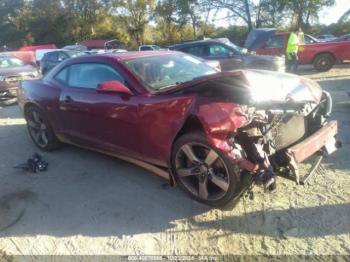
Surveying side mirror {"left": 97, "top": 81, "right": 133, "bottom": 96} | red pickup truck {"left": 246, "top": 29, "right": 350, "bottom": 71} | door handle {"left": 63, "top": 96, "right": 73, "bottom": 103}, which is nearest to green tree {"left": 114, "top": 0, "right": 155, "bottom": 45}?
red pickup truck {"left": 246, "top": 29, "right": 350, "bottom": 71}

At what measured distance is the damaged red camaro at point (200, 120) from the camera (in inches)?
134

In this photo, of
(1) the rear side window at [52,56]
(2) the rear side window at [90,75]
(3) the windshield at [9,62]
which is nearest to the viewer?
(2) the rear side window at [90,75]

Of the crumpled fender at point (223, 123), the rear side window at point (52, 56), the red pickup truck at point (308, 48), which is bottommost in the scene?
the rear side window at point (52, 56)

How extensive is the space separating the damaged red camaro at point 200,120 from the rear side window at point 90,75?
13 millimetres

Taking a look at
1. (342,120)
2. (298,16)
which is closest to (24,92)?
(342,120)

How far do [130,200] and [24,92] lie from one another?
3.21 m

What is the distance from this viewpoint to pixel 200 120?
3.46 m

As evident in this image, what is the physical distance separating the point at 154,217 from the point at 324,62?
1226cm

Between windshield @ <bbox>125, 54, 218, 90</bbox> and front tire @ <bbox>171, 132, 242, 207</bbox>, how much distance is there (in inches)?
34.5

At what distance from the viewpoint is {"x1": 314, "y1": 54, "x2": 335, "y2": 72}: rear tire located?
13.8 m

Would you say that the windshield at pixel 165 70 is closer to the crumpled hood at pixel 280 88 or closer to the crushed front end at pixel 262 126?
the crushed front end at pixel 262 126

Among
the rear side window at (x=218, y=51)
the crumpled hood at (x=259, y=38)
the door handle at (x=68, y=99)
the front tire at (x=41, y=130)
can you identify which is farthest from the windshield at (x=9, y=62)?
the crumpled hood at (x=259, y=38)

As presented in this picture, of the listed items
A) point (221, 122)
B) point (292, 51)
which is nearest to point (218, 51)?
point (292, 51)

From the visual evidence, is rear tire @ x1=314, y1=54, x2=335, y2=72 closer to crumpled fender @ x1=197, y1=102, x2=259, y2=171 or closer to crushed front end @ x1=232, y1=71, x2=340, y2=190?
crushed front end @ x1=232, y1=71, x2=340, y2=190
